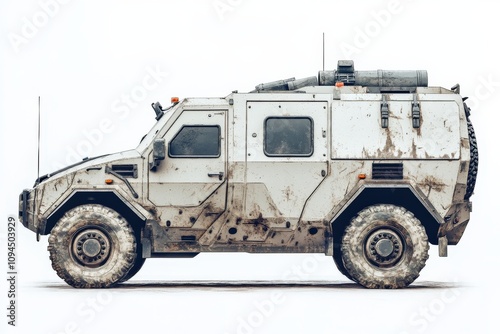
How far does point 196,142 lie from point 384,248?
3.80 meters

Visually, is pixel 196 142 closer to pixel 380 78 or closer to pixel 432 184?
pixel 380 78

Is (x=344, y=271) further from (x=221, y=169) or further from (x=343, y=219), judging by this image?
(x=221, y=169)

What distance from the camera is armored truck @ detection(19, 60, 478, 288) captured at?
21547 millimetres

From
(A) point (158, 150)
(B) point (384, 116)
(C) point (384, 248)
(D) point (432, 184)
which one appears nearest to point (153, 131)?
(A) point (158, 150)

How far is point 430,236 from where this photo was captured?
22.2 meters

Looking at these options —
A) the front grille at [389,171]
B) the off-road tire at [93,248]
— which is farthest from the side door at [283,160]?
the off-road tire at [93,248]

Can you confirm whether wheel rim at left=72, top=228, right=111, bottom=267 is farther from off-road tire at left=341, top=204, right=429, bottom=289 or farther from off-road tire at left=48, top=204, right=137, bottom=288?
off-road tire at left=341, top=204, right=429, bottom=289

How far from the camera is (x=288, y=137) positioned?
2164 centimetres

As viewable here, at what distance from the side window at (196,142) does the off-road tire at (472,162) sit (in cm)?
450

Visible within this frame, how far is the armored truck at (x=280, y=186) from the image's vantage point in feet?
70.7

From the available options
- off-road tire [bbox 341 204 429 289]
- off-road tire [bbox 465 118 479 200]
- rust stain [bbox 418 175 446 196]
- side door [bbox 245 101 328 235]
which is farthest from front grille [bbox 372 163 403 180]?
off-road tire [bbox 465 118 479 200]

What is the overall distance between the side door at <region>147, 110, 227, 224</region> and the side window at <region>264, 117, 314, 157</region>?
81 cm

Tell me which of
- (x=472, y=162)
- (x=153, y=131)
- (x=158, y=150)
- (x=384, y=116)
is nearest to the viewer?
(x=158, y=150)

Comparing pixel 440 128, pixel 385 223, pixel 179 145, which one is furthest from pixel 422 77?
pixel 179 145
